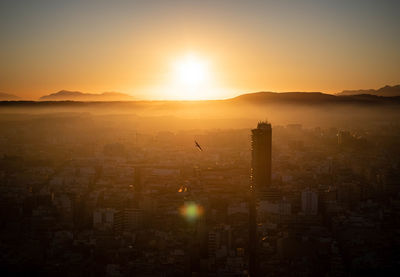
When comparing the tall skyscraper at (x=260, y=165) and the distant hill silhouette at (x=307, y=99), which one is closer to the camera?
the tall skyscraper at (x=260, y=165)

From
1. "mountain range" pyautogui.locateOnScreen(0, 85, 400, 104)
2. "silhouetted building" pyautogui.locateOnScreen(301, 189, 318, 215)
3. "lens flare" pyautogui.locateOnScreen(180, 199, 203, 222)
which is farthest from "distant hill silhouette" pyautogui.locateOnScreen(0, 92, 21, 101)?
"silhouetted building" pyautogui.locateOnScreen(301, 189, 318, 215)

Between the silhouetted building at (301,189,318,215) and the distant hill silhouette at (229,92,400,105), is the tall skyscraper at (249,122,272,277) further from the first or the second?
the distant hill silhouette at (229,92,400,105)

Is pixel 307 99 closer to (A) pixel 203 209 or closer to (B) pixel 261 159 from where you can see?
(B) pixel 261 159

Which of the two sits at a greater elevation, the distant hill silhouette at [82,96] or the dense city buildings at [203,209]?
the distant hill silhouette at [82,96]

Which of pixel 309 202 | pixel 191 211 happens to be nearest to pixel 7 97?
pixel 191 211

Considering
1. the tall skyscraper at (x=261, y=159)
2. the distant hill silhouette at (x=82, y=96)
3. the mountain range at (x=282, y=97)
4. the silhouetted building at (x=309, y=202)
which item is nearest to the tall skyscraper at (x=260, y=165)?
the tall skyscraper at (x=261, y=159)

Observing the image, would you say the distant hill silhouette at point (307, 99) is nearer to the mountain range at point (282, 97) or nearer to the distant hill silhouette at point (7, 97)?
the mountain range at point (282, 97)

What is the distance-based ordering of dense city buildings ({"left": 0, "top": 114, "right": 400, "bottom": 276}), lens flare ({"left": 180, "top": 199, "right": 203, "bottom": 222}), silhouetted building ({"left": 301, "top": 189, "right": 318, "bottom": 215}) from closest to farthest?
dense city buildings ({"left": 0, "top": 114, "right": 400, "bottom": 276}), lens flare ({"left": 180, "top": 199, "right": 203, "bottom": 222}), silhouetted building ({"left": 301, "top": 189, "right": 318, "bottom": 215})

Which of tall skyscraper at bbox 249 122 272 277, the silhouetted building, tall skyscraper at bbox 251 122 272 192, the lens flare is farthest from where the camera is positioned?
tall skyscraper at bbox 251 122 272 192
